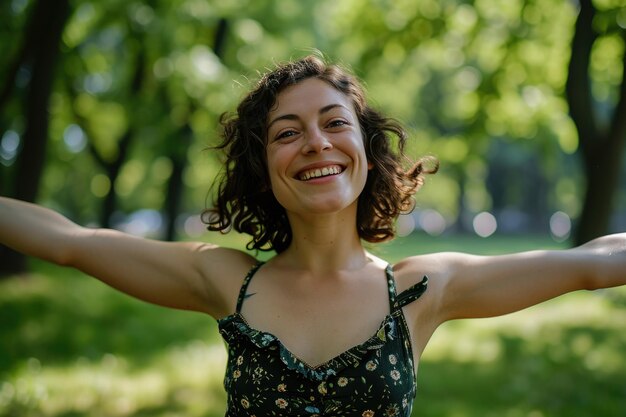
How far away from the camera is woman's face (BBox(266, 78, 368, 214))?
2.34 metres

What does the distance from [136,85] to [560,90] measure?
8229 mm

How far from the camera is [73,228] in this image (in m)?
2.56

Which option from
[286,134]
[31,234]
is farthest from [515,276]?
[31,234]

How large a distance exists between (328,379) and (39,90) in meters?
8.79

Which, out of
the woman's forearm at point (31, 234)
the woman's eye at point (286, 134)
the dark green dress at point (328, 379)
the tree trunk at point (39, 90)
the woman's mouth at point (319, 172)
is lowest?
the dark green dress at point (328, 379)

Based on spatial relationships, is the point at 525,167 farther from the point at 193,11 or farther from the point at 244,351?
the point at 244,351

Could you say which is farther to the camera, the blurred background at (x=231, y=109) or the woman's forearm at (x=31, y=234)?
the blurred background at (x=231, y=109)

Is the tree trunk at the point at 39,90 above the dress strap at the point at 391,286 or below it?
above

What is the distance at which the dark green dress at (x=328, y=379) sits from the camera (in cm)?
218

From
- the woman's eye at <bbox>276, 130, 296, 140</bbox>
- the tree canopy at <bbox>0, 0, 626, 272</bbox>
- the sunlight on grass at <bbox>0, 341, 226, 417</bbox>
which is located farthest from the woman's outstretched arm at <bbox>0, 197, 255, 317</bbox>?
the sunlight on grass at <bbox>0, 341, 226, 417</bbox>

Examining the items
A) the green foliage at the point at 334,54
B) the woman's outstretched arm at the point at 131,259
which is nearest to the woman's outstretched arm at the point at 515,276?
the woman's outstretched arm at the point at 131,259

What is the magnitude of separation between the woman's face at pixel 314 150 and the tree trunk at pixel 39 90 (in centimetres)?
755

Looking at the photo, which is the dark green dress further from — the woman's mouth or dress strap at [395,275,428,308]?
the woman's mouth

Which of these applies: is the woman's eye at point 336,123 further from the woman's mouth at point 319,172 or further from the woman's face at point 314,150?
the woman's mouth at point 319,172
